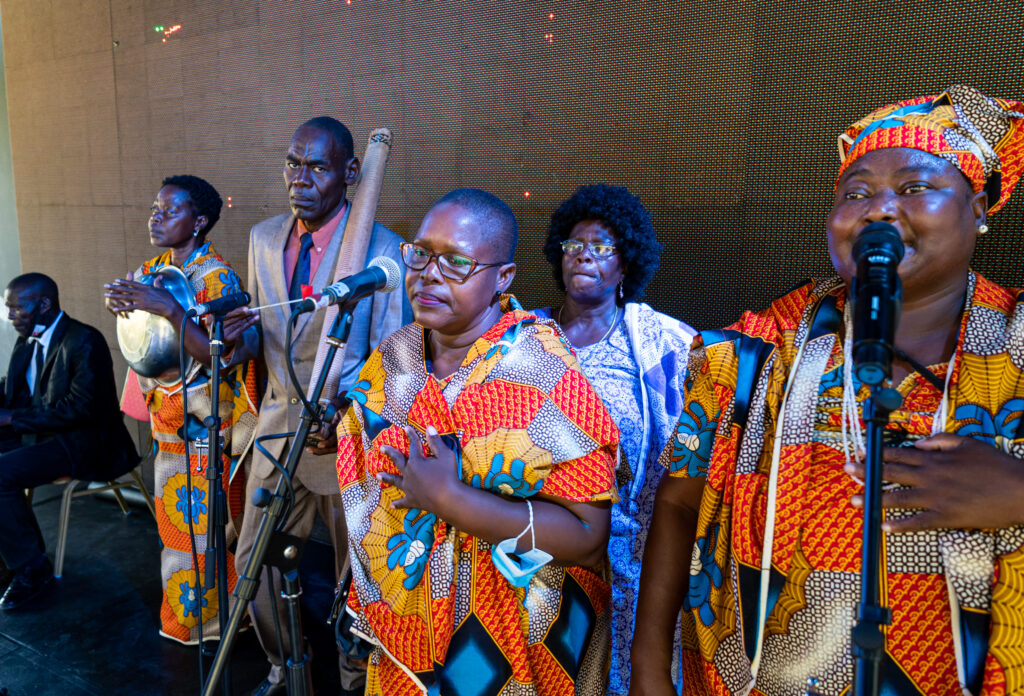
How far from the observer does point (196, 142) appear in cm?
484

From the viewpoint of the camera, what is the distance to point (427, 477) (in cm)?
147

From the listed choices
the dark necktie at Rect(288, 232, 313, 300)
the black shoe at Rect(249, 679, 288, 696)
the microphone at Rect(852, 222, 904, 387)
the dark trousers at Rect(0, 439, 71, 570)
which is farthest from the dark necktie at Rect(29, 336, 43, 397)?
the microphone at Rect(852, 222, 904, 387)

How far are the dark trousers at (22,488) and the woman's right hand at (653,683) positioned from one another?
3.84 metres

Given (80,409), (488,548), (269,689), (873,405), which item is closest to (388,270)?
(488,548)

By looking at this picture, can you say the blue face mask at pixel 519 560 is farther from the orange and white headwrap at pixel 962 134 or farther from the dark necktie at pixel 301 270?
the dark necktie at pixel 301 270

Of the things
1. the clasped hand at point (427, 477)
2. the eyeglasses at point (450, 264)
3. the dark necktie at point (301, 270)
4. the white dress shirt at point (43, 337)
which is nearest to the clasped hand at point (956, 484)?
the clasped hand at point (427, 477)

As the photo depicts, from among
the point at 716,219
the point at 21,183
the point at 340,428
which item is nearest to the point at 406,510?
the point at 340,428

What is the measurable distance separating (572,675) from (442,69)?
3032 mm

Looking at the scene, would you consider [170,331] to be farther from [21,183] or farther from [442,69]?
[21,183]

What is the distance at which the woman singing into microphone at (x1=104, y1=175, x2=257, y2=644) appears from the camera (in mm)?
3354

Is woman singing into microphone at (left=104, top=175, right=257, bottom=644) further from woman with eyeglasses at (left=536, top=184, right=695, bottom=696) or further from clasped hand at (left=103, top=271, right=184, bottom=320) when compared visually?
woman with eyeglasses at (left=536, top=184, right=695, bottom=696)

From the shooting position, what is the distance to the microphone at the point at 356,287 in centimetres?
163

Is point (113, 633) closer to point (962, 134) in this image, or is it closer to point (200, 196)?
point (200, 196)

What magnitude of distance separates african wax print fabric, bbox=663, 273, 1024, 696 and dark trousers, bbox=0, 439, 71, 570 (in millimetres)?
3938
